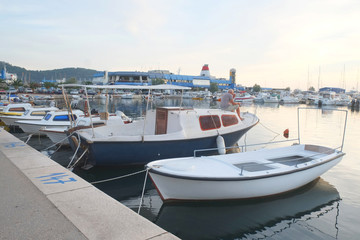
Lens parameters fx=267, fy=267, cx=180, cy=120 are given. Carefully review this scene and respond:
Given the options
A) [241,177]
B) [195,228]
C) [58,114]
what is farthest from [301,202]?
[58,114]

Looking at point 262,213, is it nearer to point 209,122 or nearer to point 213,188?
point 213,188

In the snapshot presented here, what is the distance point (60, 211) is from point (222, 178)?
4.09 metres

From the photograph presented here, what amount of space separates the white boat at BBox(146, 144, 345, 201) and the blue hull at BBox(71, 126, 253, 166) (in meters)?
2.30

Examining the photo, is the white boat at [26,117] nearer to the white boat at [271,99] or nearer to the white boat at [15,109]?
Answer: the white boat at [15,109]

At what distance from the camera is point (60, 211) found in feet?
15.7

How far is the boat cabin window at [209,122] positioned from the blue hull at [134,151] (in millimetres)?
751

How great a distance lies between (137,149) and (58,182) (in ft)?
14.3

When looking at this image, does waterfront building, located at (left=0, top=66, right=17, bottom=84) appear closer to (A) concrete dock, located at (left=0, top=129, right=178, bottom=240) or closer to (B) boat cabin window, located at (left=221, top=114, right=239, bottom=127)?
(B) boat cabin window, located at (left=221, top=114, right=239, bottom=127)

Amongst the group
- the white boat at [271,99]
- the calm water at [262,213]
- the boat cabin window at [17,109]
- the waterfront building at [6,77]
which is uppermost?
the waterfront building at [6,77]

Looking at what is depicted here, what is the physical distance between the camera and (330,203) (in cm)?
897

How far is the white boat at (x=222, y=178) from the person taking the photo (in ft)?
23.8

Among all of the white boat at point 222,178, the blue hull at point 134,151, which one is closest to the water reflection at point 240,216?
the white boat at point 222,178

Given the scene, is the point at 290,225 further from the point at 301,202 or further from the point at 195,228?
the point at 195,228

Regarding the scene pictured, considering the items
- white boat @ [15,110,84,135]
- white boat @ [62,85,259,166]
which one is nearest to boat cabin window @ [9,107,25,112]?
white boat @ [15,110,84,135]
